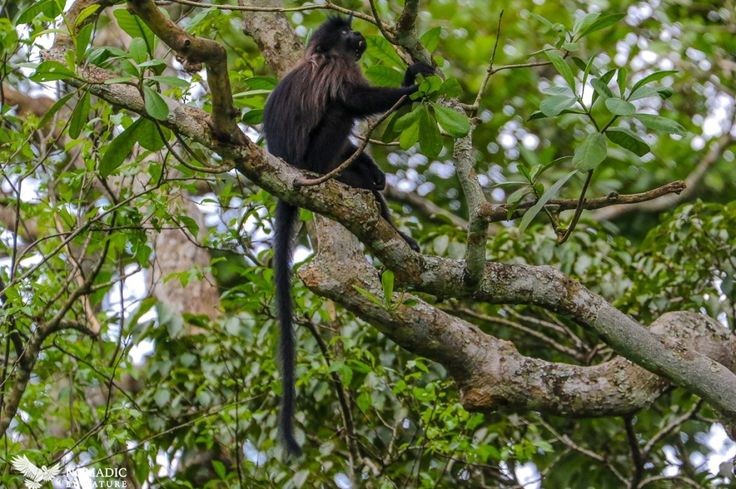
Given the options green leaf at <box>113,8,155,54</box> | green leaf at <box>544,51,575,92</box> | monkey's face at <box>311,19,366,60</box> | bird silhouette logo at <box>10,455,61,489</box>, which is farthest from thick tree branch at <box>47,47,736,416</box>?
monkey's face at <box>311,19,366,60</box>

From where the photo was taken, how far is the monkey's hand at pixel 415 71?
10.4 feet

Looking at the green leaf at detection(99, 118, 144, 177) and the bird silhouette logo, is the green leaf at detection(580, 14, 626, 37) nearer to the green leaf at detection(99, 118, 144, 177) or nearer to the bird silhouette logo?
the green leaf at detection(99, 118, 144, 177)

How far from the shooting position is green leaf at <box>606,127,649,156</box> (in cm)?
251

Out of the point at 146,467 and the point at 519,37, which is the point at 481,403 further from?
the point at 519,37

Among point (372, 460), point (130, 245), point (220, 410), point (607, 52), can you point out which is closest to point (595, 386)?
point (372, 460)

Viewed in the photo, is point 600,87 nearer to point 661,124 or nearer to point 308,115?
point 661,124

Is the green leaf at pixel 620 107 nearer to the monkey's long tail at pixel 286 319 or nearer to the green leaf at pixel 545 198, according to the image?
the green leaf at pixel 545 198

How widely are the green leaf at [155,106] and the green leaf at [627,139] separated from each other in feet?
Result: 3.71

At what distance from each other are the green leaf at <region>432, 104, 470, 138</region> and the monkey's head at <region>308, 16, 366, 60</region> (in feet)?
4.92

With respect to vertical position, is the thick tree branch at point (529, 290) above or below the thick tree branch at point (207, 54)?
below

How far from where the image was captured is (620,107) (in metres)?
2.37

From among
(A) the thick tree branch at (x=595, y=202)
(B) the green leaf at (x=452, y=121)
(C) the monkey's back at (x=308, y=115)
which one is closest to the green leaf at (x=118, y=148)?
(B) the green leaf at (x=452, y=121)

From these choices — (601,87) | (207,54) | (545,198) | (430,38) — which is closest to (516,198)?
(545,198)

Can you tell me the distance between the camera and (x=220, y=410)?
405cm
